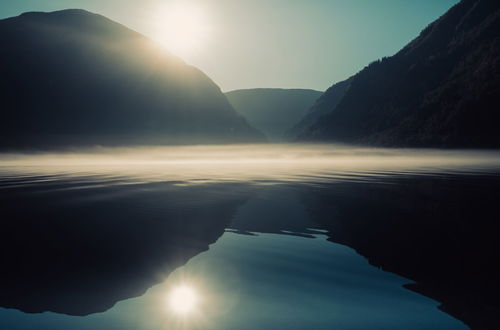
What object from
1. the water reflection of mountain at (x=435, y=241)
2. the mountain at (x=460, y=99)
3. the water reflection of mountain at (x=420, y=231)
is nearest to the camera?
the water reflection of mountain at (x=435, y=241)

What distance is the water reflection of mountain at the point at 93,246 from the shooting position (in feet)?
17.3

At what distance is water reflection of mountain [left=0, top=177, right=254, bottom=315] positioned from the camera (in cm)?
527

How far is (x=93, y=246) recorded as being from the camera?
773cm

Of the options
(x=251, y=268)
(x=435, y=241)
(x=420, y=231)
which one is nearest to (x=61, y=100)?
(x=251, y=268)

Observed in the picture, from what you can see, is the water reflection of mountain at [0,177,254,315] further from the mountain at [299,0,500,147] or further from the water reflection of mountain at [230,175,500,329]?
the mountain at [299,0,500,147]

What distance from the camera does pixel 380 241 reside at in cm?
800

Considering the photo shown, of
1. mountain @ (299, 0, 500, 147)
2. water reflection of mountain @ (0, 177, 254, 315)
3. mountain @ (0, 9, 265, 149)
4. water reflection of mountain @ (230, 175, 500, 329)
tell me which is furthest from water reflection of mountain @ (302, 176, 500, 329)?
mountain @ (0, 9, 265, 149)

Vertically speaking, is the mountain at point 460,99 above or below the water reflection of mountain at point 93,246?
above

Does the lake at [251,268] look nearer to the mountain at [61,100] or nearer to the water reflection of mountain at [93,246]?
the water reflection of mountain at [93,246]

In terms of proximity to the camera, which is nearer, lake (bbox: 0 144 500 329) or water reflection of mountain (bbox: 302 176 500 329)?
lake (bbox: 0 144 500 329)

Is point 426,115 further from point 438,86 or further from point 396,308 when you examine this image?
Answer: point 396,308

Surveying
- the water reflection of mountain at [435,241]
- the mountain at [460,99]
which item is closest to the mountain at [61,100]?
the mountain at [460,99]

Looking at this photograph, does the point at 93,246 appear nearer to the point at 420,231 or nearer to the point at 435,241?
the point at 435,241

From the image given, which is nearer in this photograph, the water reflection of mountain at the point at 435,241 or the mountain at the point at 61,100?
the water reflection of mountain at the point at 435,241
